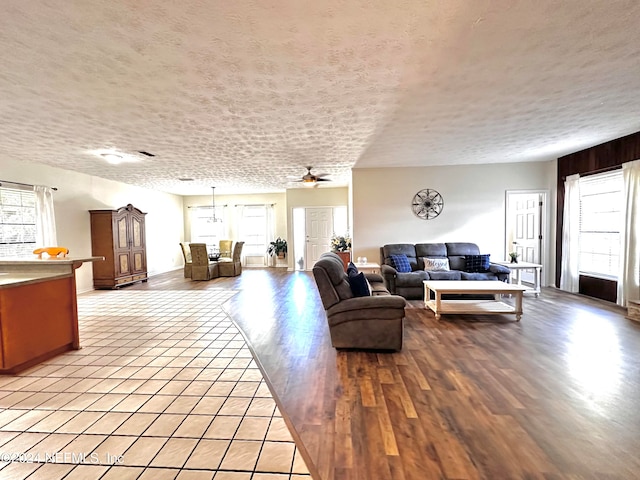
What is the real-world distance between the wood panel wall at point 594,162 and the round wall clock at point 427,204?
2.25 m

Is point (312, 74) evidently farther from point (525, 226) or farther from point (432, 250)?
point (525, 226)

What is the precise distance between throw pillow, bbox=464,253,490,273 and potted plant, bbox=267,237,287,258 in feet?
19.4

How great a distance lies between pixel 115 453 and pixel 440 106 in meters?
3.96

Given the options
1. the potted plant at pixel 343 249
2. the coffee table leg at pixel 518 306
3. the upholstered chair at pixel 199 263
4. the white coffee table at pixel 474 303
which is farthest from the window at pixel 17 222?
the coffee table leg at pixel 518 306

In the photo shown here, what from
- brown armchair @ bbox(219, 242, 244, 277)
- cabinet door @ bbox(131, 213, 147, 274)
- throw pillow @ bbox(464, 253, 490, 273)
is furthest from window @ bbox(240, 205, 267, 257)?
throw pillow @ bbox(464, 253, 490, 273)

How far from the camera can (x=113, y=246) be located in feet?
21.9

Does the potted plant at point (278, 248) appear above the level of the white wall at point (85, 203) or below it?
below

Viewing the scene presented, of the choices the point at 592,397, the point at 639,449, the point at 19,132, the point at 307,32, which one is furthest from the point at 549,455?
the point at 19,132

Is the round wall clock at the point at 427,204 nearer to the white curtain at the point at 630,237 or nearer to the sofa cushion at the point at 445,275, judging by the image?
the sofa cushion at the point at 445,275

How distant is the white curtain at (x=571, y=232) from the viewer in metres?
5.57

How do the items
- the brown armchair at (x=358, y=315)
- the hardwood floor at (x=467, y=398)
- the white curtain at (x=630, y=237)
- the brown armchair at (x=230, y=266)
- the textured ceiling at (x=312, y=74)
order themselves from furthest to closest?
the brown armchair at (x=230, y=266), the white curtain at (x=630, y=237), the brown armchair at (x=358, y=315), the textured ceiling at (x=312, y=74), the hardwood floor at (x=467, y=398)

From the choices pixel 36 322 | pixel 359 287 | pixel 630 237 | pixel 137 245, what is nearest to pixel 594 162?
pixel 630 237

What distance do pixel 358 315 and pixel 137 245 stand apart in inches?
263

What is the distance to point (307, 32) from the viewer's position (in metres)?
1.97
